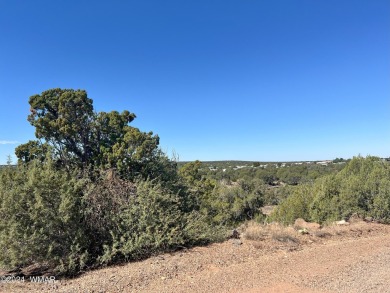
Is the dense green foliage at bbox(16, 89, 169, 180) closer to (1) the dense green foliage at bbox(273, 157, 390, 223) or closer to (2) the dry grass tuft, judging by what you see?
(2) the dry grass tuft

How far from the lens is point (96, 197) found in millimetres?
8453

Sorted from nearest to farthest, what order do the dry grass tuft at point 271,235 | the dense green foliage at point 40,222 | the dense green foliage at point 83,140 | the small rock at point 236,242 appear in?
the dense green foliage at point 40,222 < the small rock at point 236,242 < the dry grass tuft at point 271,235 < the dense green foliage at point 83,140

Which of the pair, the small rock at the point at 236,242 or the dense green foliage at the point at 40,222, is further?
the small rock at the point at 236,242

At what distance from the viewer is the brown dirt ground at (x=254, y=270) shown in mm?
5836

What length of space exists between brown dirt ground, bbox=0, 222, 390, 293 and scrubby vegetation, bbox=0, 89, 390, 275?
28.6 inches

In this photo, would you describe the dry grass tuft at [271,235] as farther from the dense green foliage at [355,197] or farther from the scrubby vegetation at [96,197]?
the dense green foliage at [355,197]

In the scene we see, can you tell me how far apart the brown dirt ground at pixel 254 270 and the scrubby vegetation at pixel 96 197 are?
2.38 feet

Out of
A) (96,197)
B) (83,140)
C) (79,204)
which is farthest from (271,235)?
(83,140)

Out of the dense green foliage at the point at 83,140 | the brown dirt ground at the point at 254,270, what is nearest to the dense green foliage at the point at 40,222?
the brown dirt ground at the point at 254,270

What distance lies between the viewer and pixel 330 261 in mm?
7141

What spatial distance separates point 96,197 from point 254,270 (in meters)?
4.74

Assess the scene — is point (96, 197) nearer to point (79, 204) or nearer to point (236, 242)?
point (79, 204)

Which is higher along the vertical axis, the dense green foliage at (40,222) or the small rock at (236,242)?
the dense green foliage at (40,222)

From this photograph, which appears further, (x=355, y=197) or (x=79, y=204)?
(x=355, y=197)
